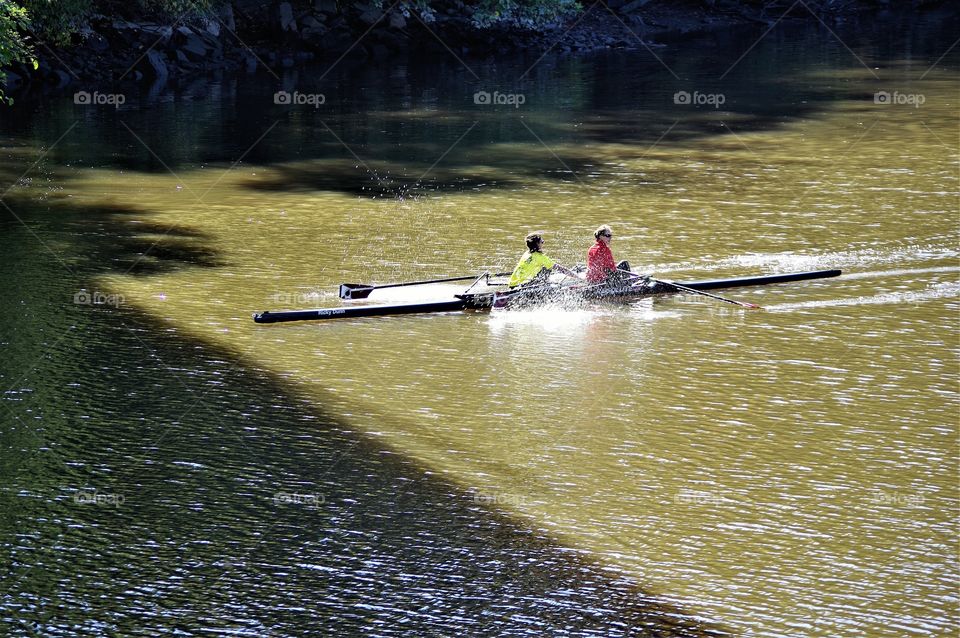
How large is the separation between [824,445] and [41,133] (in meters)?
23.3

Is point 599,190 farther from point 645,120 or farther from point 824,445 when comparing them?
point 824,445

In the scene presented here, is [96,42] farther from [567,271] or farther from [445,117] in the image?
[567,271]

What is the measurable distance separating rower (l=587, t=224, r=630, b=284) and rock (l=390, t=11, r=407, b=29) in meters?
32.9

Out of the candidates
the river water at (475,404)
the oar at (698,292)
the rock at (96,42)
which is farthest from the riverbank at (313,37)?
the oar at (698,292)

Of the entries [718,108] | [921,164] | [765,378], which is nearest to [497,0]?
[718,108]

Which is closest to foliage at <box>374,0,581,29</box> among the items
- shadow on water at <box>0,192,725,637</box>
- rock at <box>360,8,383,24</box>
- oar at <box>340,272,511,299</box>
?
rock at <box>360,8,383,24</box>

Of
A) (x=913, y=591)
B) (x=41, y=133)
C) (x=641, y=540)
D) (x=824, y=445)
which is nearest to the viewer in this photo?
(x=913, y=591)

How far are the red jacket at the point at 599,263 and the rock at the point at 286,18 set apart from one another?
3215 centimetres

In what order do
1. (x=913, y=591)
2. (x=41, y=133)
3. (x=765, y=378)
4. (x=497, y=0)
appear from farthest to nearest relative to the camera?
(x=497, y=0) < (x=41, y=133) < (x=765, y=378) < (x=913, y=591)

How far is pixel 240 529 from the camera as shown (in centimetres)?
977

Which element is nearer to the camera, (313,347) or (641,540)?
(641,540)

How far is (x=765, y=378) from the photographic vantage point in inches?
516

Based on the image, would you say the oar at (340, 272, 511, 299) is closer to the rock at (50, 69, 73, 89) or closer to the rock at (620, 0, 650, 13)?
the rock at (50, 69, 73, 89)

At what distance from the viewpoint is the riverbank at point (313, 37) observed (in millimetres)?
38844
